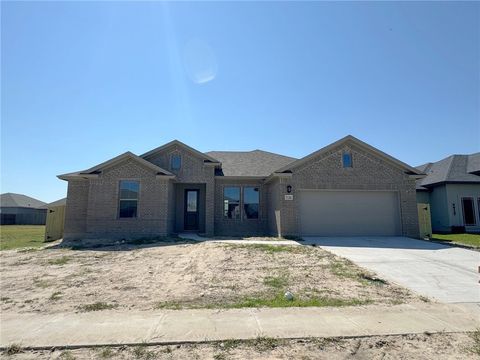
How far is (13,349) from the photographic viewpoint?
169 inches

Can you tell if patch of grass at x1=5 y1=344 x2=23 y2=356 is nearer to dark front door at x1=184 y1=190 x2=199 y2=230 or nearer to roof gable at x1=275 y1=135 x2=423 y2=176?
roof gable at x1=275 y1=135 x2=423 y2=176

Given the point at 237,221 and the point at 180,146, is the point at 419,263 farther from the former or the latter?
the point at 180,146

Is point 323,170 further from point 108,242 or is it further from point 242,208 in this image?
point 108,242

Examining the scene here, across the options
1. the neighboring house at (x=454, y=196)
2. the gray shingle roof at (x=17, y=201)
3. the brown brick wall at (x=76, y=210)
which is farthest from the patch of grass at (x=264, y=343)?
the gray shingle roof at (x=17, y=201)

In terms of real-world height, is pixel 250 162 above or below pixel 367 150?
above

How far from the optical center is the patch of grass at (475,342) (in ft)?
14.1

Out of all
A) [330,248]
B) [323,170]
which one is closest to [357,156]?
[323,170]

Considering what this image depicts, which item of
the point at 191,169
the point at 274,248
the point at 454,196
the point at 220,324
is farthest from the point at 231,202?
the point at 454,196

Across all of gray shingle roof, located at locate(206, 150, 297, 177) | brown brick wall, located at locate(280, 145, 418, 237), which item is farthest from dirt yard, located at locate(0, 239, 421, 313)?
gray shingle roof, located at locate(206, 150, 297, 177)

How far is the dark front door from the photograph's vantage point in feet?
62.3

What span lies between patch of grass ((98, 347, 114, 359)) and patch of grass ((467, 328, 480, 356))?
5.05 meters

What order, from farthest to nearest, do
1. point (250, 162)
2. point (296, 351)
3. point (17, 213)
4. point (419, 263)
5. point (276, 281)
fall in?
point (17, 213) → point (250, 162) → point (419, 263) → point (276, 281) → point (296, 351)

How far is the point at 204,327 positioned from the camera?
4.98 meters

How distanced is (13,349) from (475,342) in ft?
22.2
